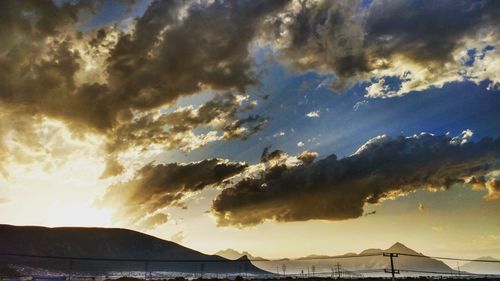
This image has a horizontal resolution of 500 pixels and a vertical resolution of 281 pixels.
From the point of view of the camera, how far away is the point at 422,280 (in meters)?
151

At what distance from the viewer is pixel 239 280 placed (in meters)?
121

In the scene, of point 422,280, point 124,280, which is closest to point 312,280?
point 422,280

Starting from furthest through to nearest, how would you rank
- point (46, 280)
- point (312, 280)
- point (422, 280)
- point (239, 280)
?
point (422, 280), point (312, 280), point (239, 280), point (46, 280)

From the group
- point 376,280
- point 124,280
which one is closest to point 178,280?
point 124,280

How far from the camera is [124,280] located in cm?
11531

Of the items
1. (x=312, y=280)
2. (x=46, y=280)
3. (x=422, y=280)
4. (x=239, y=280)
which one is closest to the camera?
(x=46, y=280)

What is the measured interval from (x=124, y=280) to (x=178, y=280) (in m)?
29.7

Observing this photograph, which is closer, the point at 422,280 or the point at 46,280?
the point at 46,280

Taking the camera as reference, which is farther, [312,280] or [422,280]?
[422,280]

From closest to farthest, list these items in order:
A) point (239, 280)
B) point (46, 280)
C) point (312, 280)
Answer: point (46, 280) < point (239, 280) < point (312, 280)

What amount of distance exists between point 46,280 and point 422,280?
129m

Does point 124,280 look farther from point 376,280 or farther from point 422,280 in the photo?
point 422,280

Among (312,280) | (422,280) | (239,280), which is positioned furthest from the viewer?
Result: (422,280)

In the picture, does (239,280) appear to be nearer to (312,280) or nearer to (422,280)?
(312,280)
